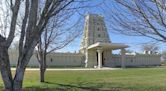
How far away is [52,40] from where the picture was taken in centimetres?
2616

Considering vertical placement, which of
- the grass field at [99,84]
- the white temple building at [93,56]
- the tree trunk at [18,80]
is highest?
the white temple building at [93,56]

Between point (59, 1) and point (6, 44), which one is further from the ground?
point (59, 1)

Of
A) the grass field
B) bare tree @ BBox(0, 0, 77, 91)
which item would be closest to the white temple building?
the grass field

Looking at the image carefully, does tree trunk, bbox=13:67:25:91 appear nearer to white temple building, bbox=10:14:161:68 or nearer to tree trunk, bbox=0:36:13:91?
tree trunk, bbox=0:36:13:91

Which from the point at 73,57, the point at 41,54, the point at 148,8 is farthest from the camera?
the point at 73,57

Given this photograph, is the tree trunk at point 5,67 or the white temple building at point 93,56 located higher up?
the white temple building at point 93,56

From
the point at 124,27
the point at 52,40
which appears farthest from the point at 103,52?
the point at 124,27

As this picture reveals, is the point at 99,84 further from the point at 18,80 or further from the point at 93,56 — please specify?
the point at 93,56

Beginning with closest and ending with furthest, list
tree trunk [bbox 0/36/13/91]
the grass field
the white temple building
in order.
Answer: tree trunk [bbox 0/36/13/91] < the grass field < the white temple building

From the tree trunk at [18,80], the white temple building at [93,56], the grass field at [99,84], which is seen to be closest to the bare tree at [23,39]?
the tree trunk at [18,80]

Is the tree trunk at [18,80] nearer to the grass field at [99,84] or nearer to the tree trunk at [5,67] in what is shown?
the tree trunk at [5,67]

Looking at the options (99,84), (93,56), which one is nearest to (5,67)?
(99,84)

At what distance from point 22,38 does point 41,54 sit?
15.9 m

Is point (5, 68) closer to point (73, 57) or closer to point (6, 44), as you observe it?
point (6, 44)
